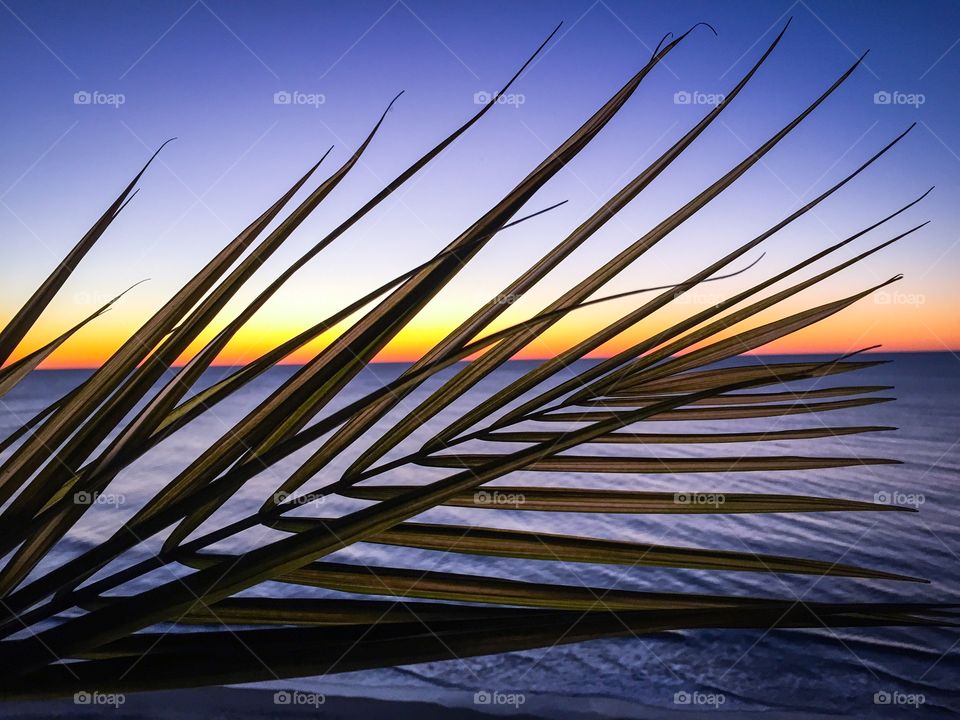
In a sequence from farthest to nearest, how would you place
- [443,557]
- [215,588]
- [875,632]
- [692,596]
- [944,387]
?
[944,387] < [443,557] < [875,632] < [692,596] < [215,588]

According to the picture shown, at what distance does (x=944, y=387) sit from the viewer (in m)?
18.2

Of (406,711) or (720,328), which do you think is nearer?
(720,328)

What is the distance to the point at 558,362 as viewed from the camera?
0.45 meters

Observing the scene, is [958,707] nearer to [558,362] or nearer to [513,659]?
[513,659]

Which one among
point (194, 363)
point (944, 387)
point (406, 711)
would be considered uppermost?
point (944, 387)

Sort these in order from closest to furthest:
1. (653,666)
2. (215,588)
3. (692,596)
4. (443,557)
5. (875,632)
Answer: (215,588) < (692,596) < (653,666) < (875,632) < (443,557)

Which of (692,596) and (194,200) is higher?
(194,200)

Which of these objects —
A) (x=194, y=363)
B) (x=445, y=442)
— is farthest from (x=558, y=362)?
(x=194, y=363)

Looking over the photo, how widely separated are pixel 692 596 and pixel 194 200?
1325 millimetres

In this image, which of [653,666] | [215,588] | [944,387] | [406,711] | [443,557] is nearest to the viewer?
[215,588]

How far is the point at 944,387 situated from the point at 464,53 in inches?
829

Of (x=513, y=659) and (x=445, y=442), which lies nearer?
(x=445, y=442)

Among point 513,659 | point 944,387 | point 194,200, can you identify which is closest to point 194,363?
point 194,200

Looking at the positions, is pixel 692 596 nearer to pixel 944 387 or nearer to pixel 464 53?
pixel 464 53
